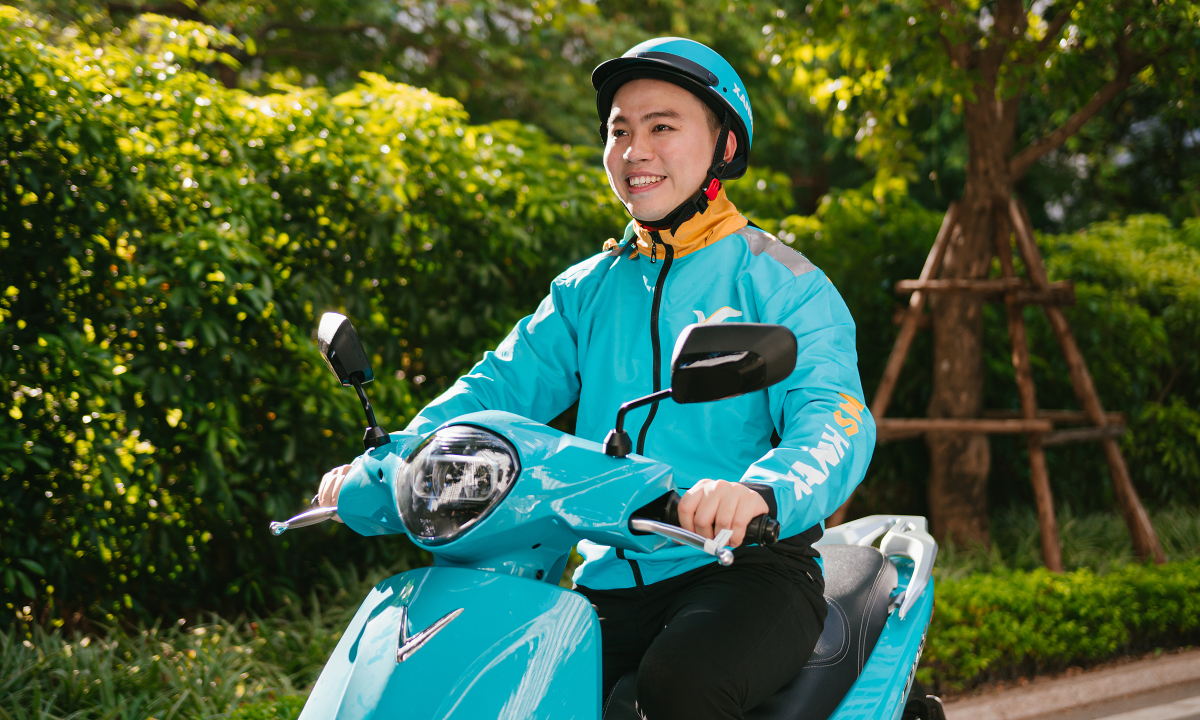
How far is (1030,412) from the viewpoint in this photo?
5258 millimetres

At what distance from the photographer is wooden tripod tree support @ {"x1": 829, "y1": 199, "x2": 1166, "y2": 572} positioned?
516cm

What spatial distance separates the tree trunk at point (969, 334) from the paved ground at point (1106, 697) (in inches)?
56.8

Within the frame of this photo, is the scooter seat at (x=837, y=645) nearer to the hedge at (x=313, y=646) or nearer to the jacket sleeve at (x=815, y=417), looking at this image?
the jacket sleeve at (x=815, y=417)

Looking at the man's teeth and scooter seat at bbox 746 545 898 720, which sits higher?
the man's teeth

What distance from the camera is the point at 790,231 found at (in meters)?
5.85

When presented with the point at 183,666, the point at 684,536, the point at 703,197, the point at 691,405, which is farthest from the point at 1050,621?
the point at 183,666

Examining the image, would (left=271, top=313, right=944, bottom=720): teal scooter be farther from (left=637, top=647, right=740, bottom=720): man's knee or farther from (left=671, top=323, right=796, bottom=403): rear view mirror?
(left=637, top=647, right=740, bottom=720): man's knee

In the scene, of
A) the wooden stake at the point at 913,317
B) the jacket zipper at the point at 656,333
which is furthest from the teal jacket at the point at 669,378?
the wooden stake at the point at 913,317

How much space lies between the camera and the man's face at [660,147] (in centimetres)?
197

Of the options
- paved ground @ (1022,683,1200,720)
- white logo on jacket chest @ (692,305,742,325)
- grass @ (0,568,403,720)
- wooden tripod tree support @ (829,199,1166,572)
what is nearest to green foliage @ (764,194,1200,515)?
wooden tripod tree support @ (829,199,1166,572)

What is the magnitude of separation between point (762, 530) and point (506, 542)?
1.26 feet

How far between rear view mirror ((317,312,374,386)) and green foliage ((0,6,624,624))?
2.13 meters

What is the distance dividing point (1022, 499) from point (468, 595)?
6186mm

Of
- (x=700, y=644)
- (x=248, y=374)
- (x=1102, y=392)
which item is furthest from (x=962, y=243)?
(x=700, y=644)
